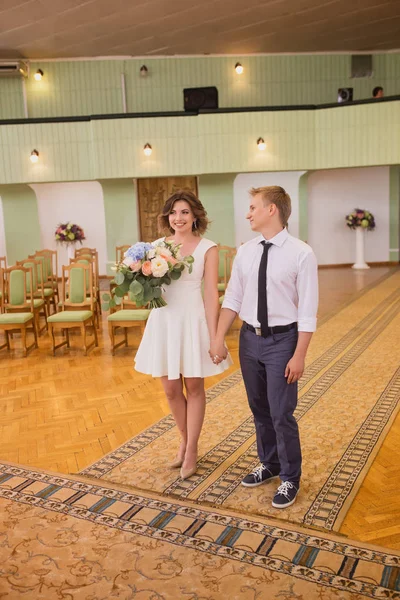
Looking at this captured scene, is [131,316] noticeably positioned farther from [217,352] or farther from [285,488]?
[285,488]

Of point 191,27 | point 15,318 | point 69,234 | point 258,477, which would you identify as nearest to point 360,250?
point 191,27

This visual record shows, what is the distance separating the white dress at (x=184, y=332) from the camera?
3146 mm

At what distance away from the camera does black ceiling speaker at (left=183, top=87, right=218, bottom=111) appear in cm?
1224

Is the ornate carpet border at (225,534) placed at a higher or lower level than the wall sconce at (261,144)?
lower

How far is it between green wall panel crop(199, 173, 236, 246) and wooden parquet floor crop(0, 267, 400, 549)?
18.6 feet

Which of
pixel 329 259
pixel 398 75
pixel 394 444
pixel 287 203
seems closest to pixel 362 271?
pixel 329 259

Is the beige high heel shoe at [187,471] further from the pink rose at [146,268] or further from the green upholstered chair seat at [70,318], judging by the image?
the green upholstered chair seat at [70,318]

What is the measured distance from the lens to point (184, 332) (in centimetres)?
319

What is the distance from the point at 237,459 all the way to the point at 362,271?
10702 mm

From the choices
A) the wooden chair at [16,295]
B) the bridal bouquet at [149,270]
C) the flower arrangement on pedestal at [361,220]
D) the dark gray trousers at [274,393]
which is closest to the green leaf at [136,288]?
the bridal bouquet at [149,270]

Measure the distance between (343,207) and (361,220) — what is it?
2.54 ft

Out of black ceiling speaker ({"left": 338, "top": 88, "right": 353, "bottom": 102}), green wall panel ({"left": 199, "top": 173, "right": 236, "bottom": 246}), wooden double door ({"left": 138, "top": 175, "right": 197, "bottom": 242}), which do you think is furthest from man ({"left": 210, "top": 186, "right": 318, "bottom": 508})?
wooden double door ({"left": 138, "top": 175, "right": 197, "bottom": 242})

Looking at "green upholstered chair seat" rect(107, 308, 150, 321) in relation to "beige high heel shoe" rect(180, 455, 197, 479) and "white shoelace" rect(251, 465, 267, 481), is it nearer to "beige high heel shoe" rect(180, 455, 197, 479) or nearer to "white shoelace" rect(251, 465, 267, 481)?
"beige high heel shoe" rect(180, 455, 197, 479)

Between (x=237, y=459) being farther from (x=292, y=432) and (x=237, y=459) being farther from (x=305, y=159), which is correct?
(x=305, y=159)
